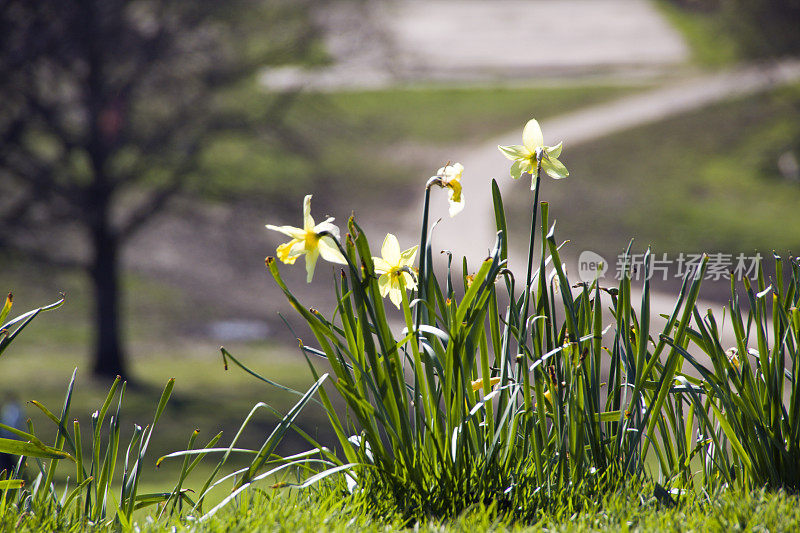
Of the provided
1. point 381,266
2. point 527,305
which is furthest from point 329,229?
point 527,305

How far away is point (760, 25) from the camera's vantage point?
13.0 metres

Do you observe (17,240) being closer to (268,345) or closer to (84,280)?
(268,345)

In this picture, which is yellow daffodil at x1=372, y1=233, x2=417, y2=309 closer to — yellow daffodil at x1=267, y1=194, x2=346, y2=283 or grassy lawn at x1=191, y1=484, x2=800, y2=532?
yellow daffodil at x1=267, y1=194, x2=346, y2=283

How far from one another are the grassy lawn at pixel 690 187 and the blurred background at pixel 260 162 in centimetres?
6

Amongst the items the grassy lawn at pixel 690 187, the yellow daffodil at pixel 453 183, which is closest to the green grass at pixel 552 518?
the yellow daffodil at pixel 453 183

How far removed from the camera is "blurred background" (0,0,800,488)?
8562 millimetres

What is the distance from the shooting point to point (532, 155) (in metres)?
2.07

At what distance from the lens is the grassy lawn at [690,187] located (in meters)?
14.5

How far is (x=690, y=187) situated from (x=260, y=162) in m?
9.06

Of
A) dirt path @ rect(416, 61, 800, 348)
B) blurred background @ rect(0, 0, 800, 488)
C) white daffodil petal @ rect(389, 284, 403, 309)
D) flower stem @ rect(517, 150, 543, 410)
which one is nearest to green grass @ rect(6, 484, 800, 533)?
flower stem @ rect(517, 150, 543, 410)

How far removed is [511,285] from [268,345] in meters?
9.72

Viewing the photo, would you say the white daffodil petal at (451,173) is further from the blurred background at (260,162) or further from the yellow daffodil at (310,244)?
the blurred background at (260,162)

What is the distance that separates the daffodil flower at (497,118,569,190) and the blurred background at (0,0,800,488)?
4.12 meters

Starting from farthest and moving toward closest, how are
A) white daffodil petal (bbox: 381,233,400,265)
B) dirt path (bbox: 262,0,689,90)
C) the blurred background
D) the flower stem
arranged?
dirt path (bbox: 262,0,689,90), the blurred background, white daffodil petal (bbox: 381,233,400,265), the flower stem
